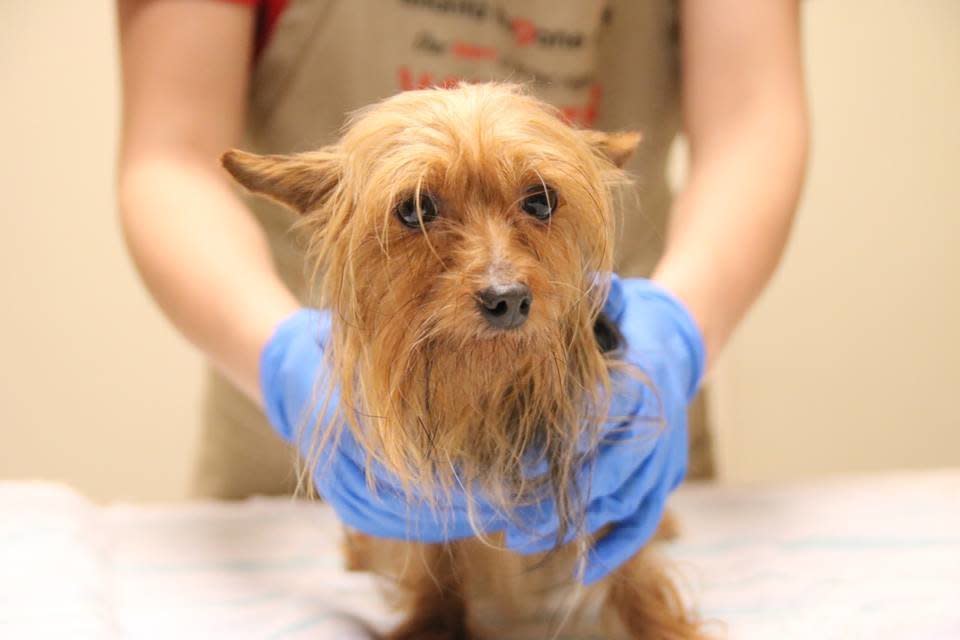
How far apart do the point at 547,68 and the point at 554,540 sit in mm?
762

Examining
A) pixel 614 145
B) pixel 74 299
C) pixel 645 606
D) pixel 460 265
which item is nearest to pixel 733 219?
pixel 614 145

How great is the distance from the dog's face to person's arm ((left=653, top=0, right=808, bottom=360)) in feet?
1.29

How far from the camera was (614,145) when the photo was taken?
1.07m

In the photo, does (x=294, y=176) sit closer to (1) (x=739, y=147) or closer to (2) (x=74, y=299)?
(1) (x=739, y=147)

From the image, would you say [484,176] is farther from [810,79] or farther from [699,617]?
[810,79]

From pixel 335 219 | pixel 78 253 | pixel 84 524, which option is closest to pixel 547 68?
pixel 335 219

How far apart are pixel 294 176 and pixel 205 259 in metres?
0.39

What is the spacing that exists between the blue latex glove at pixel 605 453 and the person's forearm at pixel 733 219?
0.12m

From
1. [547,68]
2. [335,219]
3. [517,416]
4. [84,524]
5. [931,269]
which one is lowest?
[84,524]

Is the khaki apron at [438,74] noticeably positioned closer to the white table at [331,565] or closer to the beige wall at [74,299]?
the white table at [331,565]

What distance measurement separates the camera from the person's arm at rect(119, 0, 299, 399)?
136cm

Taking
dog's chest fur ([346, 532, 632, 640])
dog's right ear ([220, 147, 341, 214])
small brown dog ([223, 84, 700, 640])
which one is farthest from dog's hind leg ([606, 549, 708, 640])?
dog's right ear ([220, 147, 341, 214])

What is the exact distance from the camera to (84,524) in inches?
59.2

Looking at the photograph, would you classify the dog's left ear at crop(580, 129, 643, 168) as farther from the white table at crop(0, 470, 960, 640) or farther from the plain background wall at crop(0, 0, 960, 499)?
the plain background wall at crop(0, 0, 960, 499)
